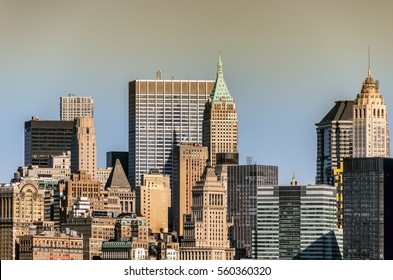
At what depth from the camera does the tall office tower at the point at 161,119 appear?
167 ft

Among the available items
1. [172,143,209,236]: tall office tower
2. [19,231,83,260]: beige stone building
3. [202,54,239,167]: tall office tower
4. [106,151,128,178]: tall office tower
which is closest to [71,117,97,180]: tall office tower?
[106,151,128,178]: tall office tower

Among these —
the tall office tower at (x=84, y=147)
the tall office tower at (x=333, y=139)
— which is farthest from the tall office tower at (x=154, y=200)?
the tall office tower at (x=333, y=139)

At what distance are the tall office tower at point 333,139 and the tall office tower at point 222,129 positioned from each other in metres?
2.59

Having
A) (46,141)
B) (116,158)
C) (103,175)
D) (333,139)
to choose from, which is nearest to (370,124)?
(333,139)

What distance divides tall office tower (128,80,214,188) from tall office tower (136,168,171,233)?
1.71 metres

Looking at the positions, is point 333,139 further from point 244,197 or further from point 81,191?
point 81,191

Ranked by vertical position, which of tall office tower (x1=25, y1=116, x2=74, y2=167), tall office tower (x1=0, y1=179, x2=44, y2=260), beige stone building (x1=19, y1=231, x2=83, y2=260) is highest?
tall office tower (x1=25, y1=116, x2=74, y2=167)

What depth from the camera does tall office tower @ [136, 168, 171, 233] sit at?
45.3 meters

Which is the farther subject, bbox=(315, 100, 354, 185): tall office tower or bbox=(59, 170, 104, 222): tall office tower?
bbox=(59, 170, 104, 222): tall office tower

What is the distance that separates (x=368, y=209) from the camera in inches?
1601

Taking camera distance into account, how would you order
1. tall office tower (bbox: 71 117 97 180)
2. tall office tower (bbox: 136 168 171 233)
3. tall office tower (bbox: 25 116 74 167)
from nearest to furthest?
tall office tower (bbox: 136 168 171 233)
tall office tower (bbox: 71 117 97 180)
tall office tower (bbox: 25 116 74 167)

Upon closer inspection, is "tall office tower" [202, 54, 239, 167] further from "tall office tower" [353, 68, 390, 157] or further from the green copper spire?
"tall office tower" [353, 68, 390, 157]
